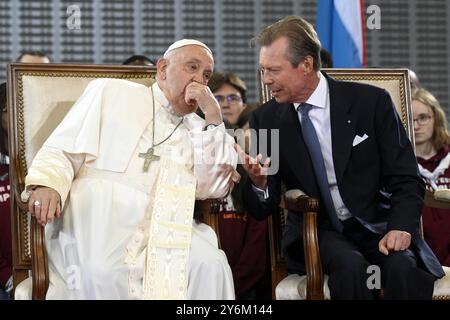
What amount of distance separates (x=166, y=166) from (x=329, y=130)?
0.69 meters

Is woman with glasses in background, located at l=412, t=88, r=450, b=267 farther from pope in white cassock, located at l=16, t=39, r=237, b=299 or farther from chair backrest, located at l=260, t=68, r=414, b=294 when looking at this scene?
pope in white cassock, located at l=16, t=39, r=237, b=299

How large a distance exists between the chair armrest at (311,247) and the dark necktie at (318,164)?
0.15 meters

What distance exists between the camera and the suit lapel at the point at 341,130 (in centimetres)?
366

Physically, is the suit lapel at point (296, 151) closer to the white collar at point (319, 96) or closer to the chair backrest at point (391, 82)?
the white collar at point (319, 96)

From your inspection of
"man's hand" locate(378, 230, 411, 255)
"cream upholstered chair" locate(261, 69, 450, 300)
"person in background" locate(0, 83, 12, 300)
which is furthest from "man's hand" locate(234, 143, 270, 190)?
"person in background" locate(0, 83, 12, 300)

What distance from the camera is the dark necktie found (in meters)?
3.67

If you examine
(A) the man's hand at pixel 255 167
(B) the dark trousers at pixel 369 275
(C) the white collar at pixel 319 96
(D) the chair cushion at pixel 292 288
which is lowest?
(D) the chair cushion at pixel 292 288

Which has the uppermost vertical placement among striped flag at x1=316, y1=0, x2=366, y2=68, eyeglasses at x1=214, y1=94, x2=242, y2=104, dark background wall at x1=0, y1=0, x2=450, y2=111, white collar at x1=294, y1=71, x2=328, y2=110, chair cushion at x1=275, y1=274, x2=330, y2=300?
dark background wall at x1=0, y1=0, x2=450, y2=111

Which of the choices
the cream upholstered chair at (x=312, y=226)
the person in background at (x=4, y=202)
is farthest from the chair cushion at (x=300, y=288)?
the person in background at (x=4, y=202)

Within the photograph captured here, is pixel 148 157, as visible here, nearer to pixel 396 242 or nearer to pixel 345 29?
pixel 396 242

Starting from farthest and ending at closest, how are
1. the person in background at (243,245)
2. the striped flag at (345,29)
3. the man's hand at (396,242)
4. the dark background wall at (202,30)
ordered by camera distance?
the dark background wall at (202,30)
the striped flag at (345,29)
the person in background at (243,245)
the man's hand at (396,242)

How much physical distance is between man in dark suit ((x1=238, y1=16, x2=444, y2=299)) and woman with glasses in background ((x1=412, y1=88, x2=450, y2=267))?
46.7 inches

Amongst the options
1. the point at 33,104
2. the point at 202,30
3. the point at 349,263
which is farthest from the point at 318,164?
the point at 202,30

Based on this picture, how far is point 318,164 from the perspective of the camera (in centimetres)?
371
